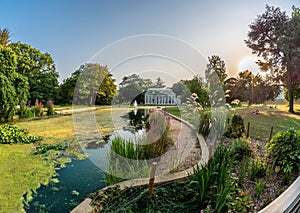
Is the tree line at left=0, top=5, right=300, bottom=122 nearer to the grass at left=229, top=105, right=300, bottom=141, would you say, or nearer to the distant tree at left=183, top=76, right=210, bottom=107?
the distant tree at left=183, top=76, right=210, bottom=107

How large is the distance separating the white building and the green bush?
9.95ft

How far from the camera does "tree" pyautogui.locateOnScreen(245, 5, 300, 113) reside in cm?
1119

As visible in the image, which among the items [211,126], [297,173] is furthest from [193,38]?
[297,173]

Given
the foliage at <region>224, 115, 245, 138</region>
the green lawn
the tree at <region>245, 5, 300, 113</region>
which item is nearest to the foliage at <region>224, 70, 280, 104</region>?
the tree at <region>245, 5, 300, 113</region>

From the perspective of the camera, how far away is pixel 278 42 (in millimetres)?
11953

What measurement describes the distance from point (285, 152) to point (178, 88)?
11.0 ft

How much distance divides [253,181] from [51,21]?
717 centimetres

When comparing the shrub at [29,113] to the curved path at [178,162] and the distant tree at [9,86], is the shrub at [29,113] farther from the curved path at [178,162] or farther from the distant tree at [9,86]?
the curved path at [178,162]

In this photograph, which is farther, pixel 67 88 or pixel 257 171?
pixel 67 88

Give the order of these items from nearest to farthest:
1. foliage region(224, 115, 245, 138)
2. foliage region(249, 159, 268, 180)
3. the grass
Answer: foliage region(249, 159, 268, 180) < foliage region(224, 115, 245, 138) < the grass

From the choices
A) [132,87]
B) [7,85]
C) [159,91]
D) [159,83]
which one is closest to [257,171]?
[159,83]

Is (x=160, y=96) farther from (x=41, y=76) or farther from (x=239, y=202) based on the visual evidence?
(x=41, y=76)

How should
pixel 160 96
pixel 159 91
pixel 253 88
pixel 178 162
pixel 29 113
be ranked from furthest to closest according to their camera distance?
1. pixel 253 88
2. pixel 29 113
3. pixel 160 96
4. pixel 159 91
5. pixel 178 162

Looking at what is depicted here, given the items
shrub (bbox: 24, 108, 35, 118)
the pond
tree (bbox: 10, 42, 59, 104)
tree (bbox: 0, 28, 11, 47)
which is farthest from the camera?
tree (bbox: 10, 42, 59, 104)
